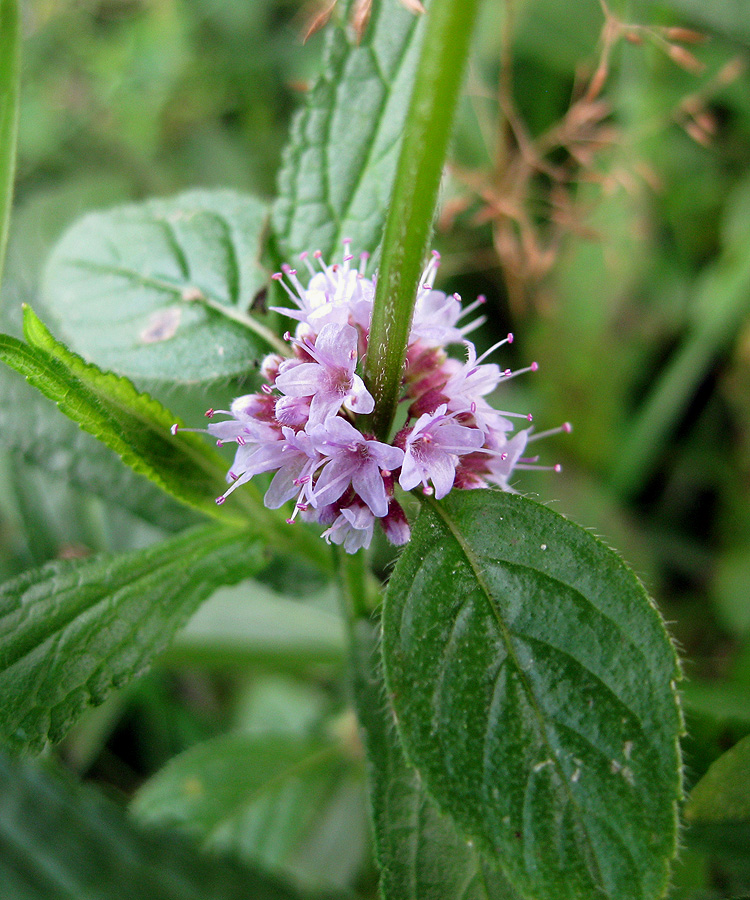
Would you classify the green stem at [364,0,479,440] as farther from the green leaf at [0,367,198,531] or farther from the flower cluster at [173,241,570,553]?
the green leaf at [0,367,198,531]

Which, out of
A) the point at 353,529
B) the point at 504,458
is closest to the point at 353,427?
the point at 353,529

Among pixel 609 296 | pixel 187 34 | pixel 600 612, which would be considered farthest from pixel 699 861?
pixel 187 34

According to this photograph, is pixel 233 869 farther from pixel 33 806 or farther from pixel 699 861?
pixel 699 861

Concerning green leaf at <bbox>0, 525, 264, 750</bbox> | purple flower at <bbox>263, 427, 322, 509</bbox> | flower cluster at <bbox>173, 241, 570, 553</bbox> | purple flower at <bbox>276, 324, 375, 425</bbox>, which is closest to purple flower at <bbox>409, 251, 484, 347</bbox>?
flower cluster at <bbox>173, 241, 570, 553</bbox>

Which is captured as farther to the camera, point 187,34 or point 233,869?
point 187,34

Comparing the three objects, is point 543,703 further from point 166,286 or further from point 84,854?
point 166,286

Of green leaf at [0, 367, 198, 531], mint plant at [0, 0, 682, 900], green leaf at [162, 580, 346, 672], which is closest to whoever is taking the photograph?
mint plant at [0, 0, 682, 900]
